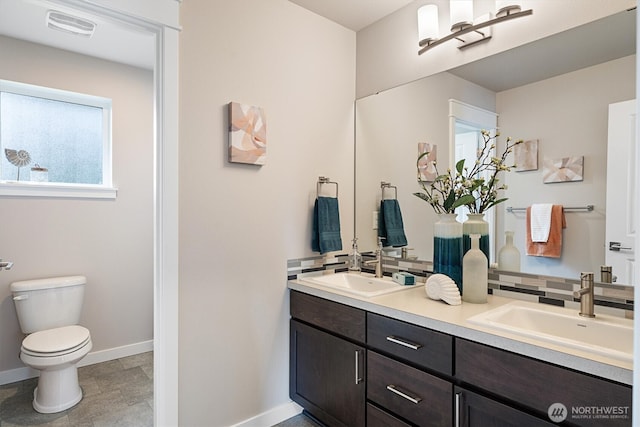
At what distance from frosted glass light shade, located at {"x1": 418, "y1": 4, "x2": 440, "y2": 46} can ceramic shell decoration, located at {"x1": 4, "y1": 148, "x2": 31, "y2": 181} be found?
2845mm

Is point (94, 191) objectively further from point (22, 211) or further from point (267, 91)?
point (267, 91)

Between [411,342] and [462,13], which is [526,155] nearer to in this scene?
[462,13]

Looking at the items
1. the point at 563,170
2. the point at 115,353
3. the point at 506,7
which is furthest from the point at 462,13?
the point at 115,353

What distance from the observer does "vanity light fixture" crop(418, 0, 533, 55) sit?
1.65 meters

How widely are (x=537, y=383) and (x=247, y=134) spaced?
1642mm

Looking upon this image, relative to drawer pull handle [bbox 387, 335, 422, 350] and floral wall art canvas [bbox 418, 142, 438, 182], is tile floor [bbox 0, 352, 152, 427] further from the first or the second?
floral wall art canvas [bbox 418, 142, 438, 182]

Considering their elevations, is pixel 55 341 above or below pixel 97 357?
above

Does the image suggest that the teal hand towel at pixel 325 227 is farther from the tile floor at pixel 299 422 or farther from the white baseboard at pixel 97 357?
the white baseboard at pixel 97 357

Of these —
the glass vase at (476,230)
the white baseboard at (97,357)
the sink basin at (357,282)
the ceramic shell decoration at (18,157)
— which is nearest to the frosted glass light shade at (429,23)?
the glass vase at (476,230)

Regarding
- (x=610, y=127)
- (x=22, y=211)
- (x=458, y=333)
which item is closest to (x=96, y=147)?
(x=22, y=211)

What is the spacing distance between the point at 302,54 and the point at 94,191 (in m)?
1.94

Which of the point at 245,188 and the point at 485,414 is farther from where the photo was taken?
the point at 245,188

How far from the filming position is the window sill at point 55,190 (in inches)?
95.7

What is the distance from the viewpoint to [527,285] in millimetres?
1651
